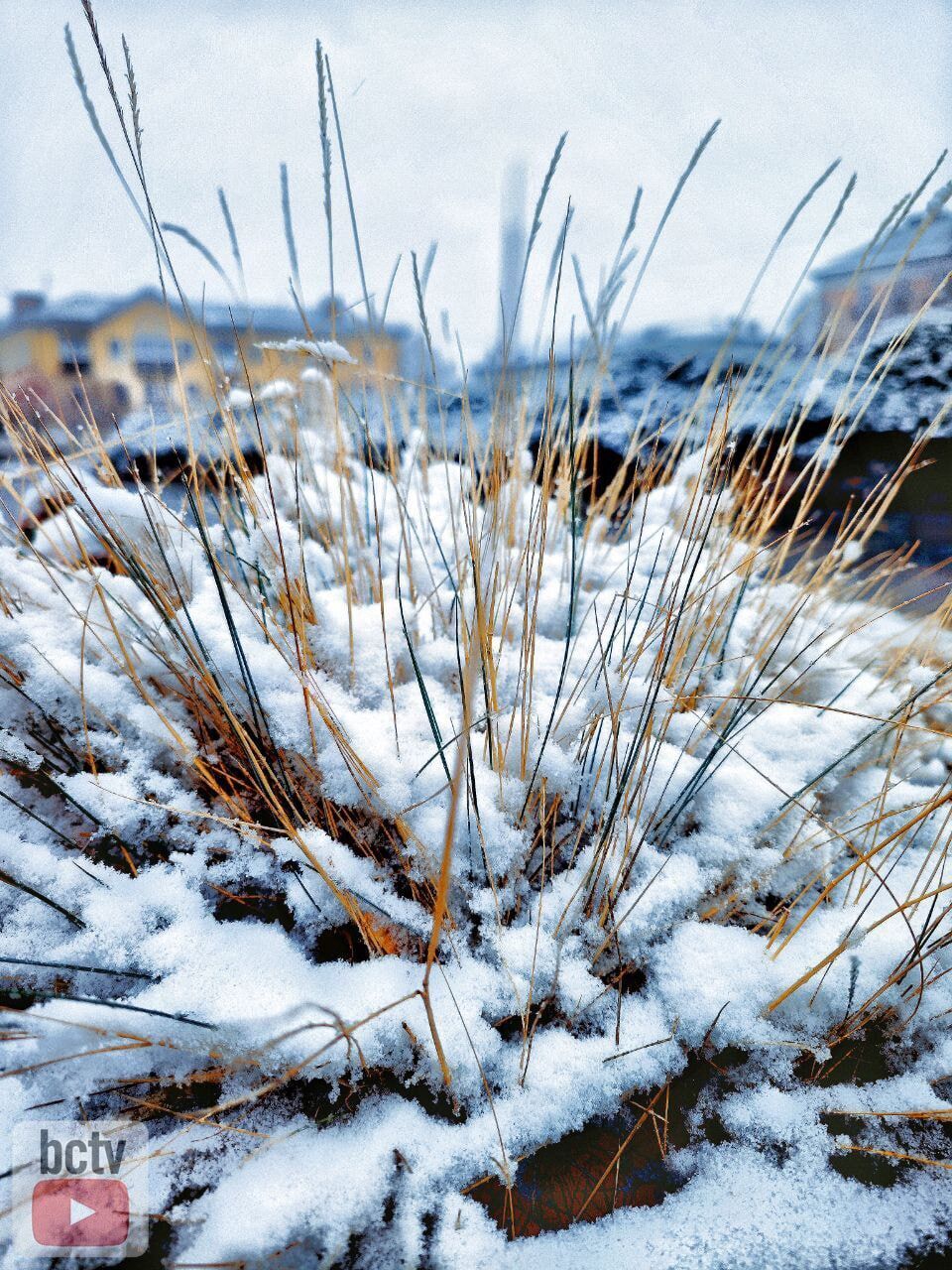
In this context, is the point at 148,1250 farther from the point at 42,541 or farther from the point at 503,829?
the point at 42,541

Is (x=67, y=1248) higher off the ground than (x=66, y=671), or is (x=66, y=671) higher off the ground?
(x=66, y=671)

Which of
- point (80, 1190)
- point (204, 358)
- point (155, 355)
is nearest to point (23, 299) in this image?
point (155, 355)

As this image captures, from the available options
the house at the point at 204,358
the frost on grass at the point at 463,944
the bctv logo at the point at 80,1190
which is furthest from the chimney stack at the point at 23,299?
the bctv logo at the point at 80,1190

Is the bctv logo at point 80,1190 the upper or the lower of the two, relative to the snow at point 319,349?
lower

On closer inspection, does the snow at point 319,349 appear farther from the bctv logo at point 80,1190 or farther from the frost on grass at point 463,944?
the bctv logo at point 80,1190

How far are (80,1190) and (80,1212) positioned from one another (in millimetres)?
15

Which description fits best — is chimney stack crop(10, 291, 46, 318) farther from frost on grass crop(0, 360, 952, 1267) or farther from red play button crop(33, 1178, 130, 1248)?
red play button crop(33, 1178, 130, 1248)

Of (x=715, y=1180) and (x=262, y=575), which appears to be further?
(x=262, y=575)

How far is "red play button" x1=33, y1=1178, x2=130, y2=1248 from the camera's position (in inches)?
18.9

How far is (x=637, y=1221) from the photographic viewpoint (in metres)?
0.52

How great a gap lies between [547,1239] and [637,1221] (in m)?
0.08

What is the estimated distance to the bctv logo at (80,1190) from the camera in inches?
18.8

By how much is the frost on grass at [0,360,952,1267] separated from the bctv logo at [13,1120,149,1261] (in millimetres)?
19

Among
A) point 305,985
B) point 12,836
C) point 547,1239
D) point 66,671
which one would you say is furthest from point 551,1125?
point 66,671
